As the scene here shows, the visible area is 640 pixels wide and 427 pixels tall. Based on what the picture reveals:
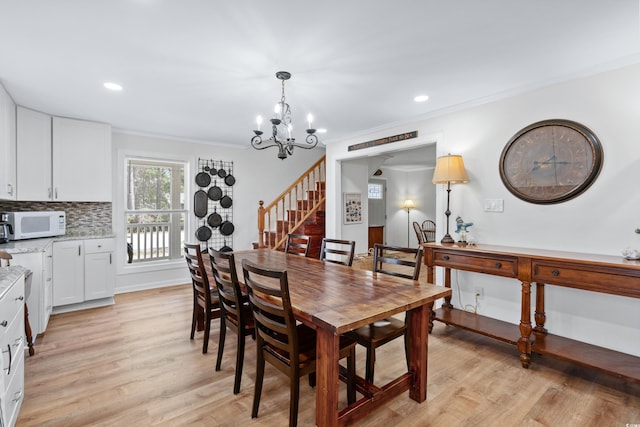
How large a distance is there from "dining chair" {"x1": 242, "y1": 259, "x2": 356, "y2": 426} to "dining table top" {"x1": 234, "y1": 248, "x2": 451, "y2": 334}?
9 cm

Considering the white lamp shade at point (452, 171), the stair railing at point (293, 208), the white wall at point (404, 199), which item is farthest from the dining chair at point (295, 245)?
the white wall at point (404, 199)

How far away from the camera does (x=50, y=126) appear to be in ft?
12.8

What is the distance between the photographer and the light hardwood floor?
6.26 feet

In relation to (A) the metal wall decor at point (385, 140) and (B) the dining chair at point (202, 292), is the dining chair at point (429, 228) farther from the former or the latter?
(B) the dining chair at point (202, 292)

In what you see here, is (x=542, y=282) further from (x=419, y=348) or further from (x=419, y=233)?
(x=419, y=233)

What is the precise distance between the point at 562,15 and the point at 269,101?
2.52 metres

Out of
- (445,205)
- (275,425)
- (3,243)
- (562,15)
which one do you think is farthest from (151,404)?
(562,15)

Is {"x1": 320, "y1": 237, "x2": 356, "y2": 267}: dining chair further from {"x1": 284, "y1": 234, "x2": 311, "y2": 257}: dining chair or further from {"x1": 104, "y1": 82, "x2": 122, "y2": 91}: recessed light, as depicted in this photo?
{"x1": 104, "y1": 82, "x2": 122, "y2": 91}: recessed light

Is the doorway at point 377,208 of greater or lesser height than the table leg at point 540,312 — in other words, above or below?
above

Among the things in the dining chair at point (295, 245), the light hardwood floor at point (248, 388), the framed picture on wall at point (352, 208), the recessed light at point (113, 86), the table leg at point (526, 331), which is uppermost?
the recessed light at point (113, 86)

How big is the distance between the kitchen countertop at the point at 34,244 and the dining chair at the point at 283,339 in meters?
2.50

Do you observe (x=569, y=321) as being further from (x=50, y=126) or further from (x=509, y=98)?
(x=50, y=126)

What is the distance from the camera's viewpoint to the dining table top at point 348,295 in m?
1.56

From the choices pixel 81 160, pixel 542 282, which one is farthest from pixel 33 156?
pixel 542 282
